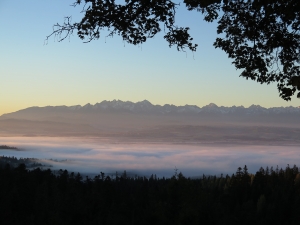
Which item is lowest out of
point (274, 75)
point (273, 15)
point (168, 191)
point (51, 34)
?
point (168, 191)

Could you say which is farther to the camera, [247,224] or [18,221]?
[247,224]

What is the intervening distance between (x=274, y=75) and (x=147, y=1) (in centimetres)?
679

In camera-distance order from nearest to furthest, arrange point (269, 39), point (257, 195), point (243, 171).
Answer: point (269, 39) < point (257, 195) < point (243, 171)

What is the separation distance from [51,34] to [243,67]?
8853mm

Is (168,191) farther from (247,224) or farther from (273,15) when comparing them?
(247,224)

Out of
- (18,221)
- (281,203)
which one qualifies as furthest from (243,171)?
(18,221)

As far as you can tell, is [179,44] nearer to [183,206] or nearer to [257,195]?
[183,206]

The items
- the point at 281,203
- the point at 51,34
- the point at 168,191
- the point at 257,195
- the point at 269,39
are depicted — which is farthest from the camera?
the point at 257,195

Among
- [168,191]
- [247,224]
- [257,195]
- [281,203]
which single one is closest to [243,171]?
[257,195]

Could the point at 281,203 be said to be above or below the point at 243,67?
below

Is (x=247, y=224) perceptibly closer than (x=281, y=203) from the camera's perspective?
Yes

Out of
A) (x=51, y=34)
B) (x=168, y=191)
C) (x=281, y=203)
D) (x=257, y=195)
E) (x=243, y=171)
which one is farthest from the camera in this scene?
(x=243, y=171)

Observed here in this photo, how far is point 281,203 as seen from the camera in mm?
65500

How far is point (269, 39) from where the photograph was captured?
16688mm
